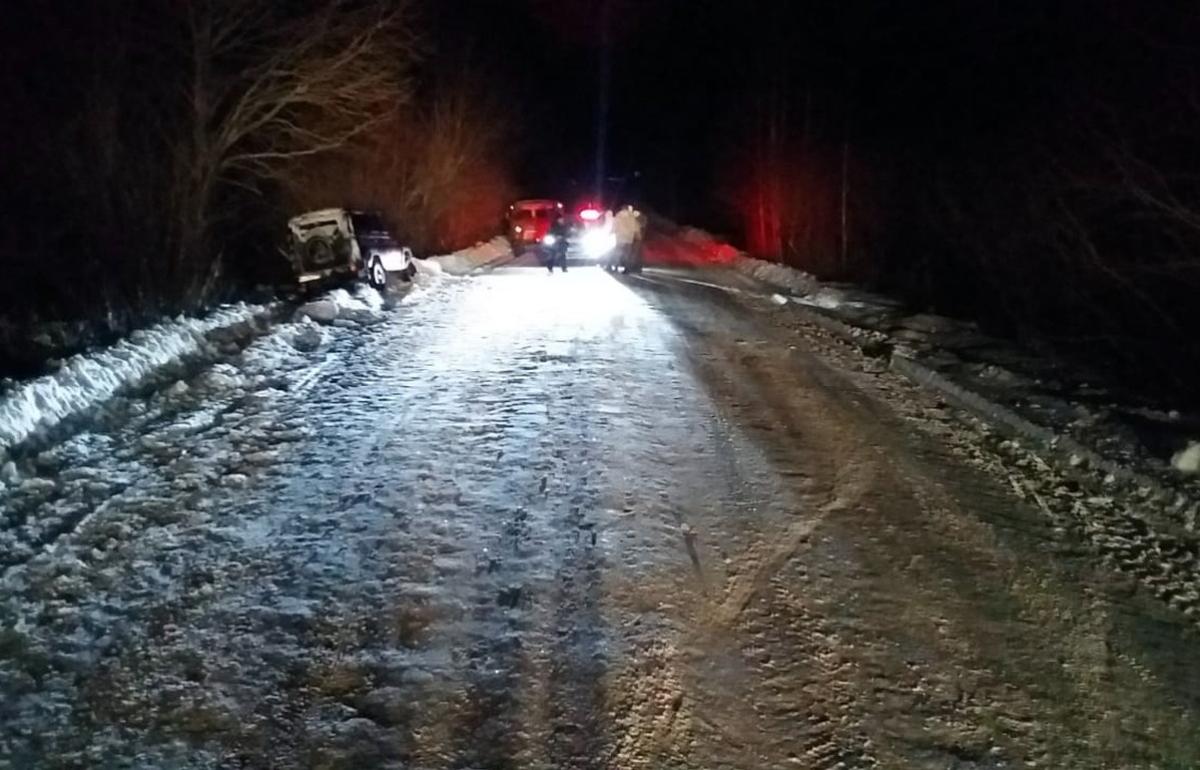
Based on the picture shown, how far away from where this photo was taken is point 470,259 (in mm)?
39344

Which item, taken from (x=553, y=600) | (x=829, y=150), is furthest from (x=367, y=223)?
(x=553, y=600)

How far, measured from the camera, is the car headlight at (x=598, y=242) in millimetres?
31720

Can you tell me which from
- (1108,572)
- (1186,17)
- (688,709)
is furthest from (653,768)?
(1186,17)

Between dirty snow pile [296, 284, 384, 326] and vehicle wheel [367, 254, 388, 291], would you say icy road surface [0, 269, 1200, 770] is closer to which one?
dirty snow pile [296, 284, 384, 326]

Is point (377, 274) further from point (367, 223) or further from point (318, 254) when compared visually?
point (367, 223)

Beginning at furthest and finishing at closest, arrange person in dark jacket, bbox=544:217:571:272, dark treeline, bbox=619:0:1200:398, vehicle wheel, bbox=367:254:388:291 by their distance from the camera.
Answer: person in dark jacket, bbox=544:217:571:272
vehicle wheel, bbox=367:254:388:291
dark treeline, bbox=619:0:1200:398

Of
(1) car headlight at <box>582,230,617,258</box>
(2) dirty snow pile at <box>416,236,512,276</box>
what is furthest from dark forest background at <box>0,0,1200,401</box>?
(1) car headlight at <box>582,230,617,258</box>

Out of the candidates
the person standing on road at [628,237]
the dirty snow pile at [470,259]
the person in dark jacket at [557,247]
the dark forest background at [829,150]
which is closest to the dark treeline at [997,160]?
the dark forest background at [829,150]

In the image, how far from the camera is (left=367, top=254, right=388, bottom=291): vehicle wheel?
24672 millimetres

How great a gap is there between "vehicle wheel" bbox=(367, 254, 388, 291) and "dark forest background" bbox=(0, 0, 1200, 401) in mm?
2479

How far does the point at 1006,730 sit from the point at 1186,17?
14.5 metres

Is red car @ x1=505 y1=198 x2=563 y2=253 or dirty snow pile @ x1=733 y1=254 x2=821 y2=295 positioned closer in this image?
dirty snow pile @ x1=733 y1=254 x2=821 y2=295

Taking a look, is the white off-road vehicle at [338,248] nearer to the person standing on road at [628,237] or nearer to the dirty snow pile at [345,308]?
the dirty snow pile at [345,308]

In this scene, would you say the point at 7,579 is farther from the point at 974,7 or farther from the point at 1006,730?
the point at 974,7
